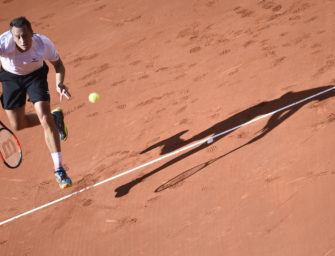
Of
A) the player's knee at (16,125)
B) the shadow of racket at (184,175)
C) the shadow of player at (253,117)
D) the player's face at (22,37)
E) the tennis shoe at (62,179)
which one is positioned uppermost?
the player's face at (22,37)

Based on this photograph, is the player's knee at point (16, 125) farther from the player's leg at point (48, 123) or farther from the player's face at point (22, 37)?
the player's face at point (22, 37)

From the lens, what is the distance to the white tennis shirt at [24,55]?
5.73m

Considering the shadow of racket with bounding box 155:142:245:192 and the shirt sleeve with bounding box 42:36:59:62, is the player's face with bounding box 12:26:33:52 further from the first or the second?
the shadow of racket with bounding box 155:142:245:192

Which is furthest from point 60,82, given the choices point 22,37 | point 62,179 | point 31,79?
point 62,179

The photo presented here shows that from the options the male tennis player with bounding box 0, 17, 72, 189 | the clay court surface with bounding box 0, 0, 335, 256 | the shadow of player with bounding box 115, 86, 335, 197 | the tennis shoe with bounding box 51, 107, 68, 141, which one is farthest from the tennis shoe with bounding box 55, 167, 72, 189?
the shadow of player with bounding box 115, 86, 335, 197

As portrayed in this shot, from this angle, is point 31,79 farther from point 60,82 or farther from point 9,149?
point 9,149

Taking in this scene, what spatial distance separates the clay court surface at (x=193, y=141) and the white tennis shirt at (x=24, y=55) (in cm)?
147

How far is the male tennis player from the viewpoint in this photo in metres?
5.72

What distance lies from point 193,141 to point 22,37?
247 cm

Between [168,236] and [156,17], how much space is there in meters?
5.58

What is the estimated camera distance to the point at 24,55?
19.2 ft

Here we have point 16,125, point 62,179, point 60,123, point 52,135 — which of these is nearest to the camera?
point 62,179

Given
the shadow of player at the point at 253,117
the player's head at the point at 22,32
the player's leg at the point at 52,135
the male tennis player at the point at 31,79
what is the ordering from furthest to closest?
the shadow of player at the point at 253,117, the player's leg at the point at 52,135, the male tennis player at the point at 31,79, the player's head at the point at 22,32

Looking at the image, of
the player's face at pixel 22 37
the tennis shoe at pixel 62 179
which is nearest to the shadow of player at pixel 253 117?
the tennis shoe at pixel 62 179
